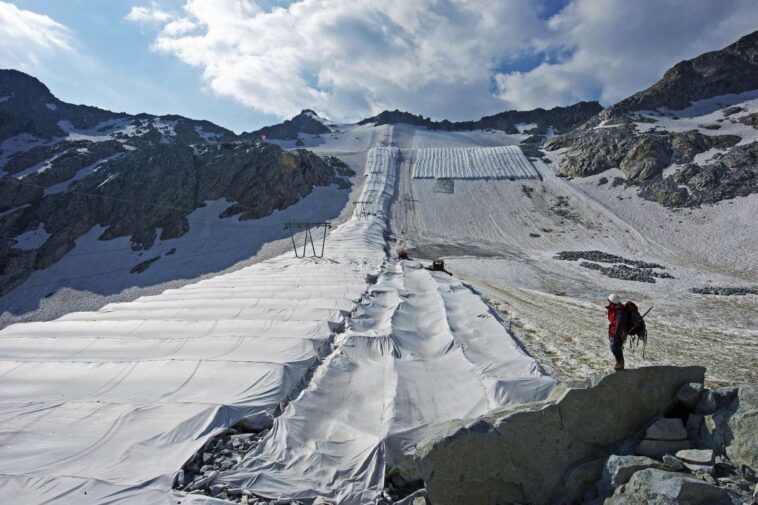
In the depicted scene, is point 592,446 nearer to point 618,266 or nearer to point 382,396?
point 382,396

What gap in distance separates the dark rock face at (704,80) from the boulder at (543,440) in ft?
303

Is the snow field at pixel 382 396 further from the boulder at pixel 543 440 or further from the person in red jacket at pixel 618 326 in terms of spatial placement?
the person in red jacket at pixel 618 326

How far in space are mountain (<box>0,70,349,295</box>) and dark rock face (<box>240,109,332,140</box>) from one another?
52.1 m

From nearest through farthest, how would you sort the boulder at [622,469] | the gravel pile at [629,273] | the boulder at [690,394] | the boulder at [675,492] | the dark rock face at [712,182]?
the boulder at [675,492] → the boulder at [622,469] → the boulder at [690,394] → the gravel pile at [629,273] → the dark rock face at [712,182]

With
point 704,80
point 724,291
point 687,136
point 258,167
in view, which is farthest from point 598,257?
point 704,80

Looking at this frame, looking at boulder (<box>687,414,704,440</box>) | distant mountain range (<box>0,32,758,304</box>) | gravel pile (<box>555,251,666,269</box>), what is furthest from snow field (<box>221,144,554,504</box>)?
distant mountain range (<box>0,32,758,304</box>)

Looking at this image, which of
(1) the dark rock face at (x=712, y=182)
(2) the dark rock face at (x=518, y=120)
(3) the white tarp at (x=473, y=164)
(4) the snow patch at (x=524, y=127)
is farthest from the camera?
(4) the snow patch at (x=524, y=127)

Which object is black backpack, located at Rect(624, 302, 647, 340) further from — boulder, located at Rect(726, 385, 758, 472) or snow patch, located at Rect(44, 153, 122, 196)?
snow patch, located at Rect(44, 153, 122, 196)

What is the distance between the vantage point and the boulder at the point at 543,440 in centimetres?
536

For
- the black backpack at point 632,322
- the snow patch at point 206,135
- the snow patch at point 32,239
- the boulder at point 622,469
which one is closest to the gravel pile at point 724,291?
the black backpack at point 632,322

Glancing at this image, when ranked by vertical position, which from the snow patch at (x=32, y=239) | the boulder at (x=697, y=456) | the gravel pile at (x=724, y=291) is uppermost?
the boulder at (x=697, y=456)

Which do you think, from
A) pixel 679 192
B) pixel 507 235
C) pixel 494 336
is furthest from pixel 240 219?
pixel 679 192

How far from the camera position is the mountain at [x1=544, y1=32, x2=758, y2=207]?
45.6 m

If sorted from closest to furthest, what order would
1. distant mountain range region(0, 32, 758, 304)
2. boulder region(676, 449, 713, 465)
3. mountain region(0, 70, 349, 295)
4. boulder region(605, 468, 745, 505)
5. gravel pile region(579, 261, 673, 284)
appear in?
1. boulder region(605, 468, 745, 505)
2. boulder region(676, 449, 713, 465)
3. gravel pile region(579, 261, 673, 284)
4. distant mountain range region(0, 32, 758, 304)
5. mountain region(0, 70, 349, 295)
